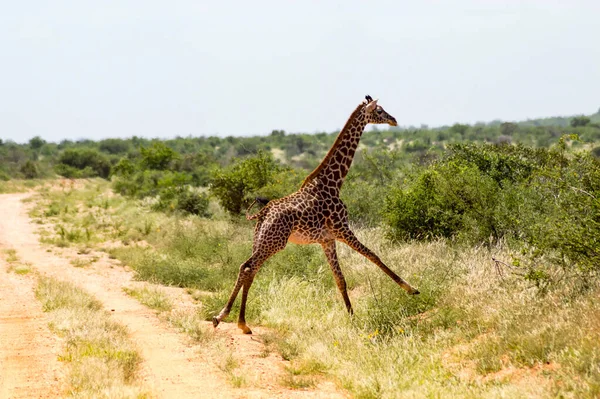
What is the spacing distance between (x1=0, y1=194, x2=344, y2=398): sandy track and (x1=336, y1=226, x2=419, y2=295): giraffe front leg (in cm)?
191

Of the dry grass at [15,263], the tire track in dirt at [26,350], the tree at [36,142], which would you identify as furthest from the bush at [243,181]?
the tree at [36,142]

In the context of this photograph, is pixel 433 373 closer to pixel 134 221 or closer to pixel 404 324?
pixel 404 324

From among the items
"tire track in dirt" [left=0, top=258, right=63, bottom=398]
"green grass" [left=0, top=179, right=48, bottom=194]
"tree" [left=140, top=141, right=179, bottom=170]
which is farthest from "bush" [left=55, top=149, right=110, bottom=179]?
"tire track in dirt" [left=0, top=258, right=63, bottom=398]

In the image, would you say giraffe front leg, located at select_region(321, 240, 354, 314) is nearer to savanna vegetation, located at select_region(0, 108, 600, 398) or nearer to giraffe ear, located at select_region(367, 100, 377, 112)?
savanna vegetation, located at select_region(0, 108, 600, 398)

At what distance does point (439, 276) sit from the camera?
9.60 m

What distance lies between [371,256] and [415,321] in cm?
136

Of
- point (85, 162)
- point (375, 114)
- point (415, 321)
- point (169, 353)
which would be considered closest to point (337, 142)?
point (375, 114)

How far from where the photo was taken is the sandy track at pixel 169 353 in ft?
23.9

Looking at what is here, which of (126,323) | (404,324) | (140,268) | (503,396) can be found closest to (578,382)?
(503,396)

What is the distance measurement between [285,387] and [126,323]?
3.76 m

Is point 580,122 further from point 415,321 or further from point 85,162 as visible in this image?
point 415,321

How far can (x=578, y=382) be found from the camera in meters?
5.80

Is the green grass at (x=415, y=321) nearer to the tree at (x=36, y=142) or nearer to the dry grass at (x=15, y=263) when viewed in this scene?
the dry grass at (x=15, y=263)

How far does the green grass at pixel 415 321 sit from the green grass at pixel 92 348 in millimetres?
1082
